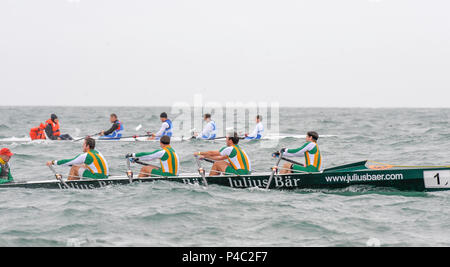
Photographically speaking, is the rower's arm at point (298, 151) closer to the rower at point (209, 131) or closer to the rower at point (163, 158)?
the rower at point (163, 158)

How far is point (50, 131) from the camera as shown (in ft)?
82.7

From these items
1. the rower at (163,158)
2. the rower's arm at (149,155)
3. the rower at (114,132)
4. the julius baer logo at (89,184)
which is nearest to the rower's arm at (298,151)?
the rower at (163,158)

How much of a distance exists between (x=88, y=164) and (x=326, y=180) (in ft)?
19.2

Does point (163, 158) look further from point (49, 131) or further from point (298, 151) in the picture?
point (49, 131)

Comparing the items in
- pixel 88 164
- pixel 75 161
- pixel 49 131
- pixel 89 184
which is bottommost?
pixel 89 184

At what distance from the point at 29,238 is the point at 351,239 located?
5596 millimetres

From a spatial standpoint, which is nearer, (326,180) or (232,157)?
(326,180)

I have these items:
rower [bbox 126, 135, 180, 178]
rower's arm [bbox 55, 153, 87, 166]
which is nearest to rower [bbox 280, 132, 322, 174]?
rower [bbox 126, 135, 180, 178]

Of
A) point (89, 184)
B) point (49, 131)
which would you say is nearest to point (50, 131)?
point (49, 131)

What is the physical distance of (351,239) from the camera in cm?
879

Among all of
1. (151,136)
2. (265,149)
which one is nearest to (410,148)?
(265,149)

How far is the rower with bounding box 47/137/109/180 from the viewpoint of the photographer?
40.3 feet
